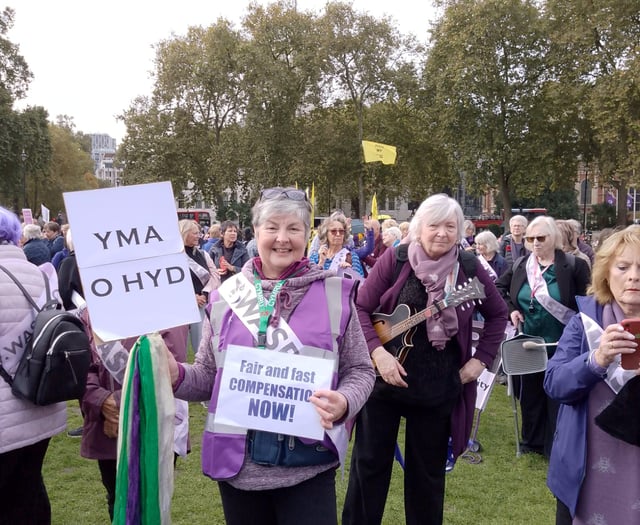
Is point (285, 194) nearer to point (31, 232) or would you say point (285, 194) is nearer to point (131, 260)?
point (131, 260)

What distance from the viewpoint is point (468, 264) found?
3373mm

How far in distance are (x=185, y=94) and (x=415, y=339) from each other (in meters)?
40.2

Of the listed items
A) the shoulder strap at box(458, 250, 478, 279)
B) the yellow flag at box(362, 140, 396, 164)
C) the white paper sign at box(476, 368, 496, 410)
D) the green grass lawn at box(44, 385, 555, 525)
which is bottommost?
the green grass lawn at box(44, 385, 555, 525)

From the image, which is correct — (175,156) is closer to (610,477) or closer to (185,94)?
(185,94)

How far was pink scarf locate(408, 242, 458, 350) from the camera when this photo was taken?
3.15 meters

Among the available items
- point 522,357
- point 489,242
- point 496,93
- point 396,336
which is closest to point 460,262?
point 396,336

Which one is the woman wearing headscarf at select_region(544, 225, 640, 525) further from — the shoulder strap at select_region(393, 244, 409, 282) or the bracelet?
the shoulder strap at select_region(393, 244, 409, 282)

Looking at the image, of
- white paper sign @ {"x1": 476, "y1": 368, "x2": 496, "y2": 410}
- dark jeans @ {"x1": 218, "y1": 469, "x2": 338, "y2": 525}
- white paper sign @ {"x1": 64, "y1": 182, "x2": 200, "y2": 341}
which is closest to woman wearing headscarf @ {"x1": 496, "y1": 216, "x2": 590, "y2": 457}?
white paper sign @ {"x1": 476, "y1": 368, "x2": 496, "y2": 410}

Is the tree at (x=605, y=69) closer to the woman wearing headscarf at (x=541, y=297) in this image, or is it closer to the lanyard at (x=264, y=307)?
the woman wearing headscarf at (x=541, y=297)

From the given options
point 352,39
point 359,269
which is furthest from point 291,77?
point 359,269

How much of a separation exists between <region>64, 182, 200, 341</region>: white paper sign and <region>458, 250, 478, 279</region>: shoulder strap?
1737 mm

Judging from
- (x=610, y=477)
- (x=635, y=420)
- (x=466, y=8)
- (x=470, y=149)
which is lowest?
(x=610, y=477)

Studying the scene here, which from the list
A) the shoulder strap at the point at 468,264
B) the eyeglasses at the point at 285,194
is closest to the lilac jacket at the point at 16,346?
the eyeglasses at the point at 285,194

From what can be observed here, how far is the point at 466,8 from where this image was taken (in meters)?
30.8
